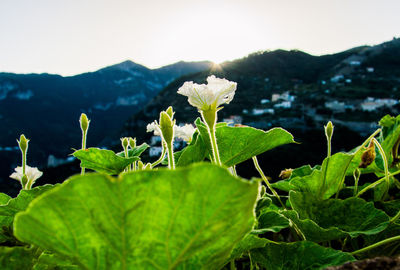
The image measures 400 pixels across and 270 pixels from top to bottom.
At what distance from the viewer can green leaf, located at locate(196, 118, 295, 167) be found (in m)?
0.82

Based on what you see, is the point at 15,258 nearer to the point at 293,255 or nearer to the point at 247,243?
the point at 247,243

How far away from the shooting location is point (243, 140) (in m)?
0.87

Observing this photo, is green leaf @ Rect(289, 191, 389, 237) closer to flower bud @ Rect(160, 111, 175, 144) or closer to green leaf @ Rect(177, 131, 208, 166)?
green leaf @ Rect(177, 131, 208, 166)

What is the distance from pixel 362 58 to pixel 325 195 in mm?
75680

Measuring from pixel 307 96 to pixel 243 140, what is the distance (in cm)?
5962

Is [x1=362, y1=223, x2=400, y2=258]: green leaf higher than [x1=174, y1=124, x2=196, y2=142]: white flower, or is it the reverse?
[x1=174, y1=124, x2=196, y2=142]: white flower

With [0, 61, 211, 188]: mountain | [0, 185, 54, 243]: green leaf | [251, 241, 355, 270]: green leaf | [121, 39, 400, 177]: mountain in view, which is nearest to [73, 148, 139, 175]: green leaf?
[0, 185, 54, 243]: green leaf

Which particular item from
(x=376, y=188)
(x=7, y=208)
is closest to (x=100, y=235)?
(x=7, y=208)

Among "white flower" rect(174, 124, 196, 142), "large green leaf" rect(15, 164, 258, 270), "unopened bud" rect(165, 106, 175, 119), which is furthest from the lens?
"white flower" rect(174, 124, 196, 142)

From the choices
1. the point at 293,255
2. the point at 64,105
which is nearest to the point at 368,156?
the point at 293,255

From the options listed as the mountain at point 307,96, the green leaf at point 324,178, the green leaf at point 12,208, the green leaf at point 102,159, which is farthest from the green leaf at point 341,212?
the mountain at point 307,96

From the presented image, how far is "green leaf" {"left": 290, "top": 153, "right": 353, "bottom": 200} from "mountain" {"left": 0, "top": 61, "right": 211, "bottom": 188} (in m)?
73.1

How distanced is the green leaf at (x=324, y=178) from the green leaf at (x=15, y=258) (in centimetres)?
80

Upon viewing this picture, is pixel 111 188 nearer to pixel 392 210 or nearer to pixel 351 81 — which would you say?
pixel 392 210
